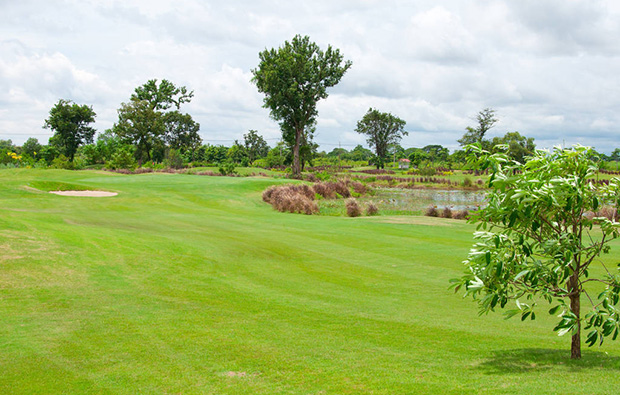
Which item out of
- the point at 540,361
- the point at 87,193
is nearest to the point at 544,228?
the point at 540,361

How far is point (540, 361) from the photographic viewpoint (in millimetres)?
6316

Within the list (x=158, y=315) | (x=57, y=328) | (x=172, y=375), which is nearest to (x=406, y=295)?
(x=158, y=315)

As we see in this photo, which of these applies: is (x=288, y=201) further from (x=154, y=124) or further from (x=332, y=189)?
(x=154, y=124)

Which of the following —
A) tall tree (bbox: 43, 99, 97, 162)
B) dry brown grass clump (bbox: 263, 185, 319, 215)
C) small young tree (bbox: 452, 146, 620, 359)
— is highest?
tall tree (bbox: 43, 99, 97, 162)

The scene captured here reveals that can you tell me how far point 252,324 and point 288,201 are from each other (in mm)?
23721

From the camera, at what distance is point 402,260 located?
45.9 feet

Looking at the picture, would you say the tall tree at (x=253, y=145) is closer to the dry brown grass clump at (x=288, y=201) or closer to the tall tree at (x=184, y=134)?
the tall tree at (x=184, y=134)

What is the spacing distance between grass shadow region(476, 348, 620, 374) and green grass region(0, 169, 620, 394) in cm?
3

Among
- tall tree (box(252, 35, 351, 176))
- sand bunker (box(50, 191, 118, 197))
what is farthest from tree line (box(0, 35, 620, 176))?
sand bunker (box(50, 191, 118, 197))

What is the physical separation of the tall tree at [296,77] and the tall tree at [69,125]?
1586 inches

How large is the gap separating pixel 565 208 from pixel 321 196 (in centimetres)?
3696

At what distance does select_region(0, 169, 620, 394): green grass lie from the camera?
5555 mm

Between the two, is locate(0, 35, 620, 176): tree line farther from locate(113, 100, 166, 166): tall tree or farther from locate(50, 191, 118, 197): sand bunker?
locate(50, 191, 118, 197): sand bunker

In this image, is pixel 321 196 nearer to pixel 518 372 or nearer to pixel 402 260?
pixel 402 260
